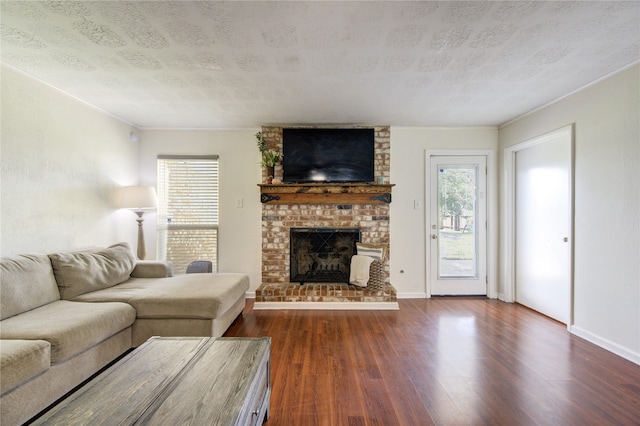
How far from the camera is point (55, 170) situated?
2637mm

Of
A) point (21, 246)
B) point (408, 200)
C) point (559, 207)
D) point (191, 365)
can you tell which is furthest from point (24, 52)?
point (559, 207)

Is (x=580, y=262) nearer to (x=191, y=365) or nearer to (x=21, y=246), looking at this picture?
(x=191, y=365)

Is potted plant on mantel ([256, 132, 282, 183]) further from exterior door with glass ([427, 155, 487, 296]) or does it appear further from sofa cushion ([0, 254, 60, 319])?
sofa cushion ([0, 254, 60, 319])

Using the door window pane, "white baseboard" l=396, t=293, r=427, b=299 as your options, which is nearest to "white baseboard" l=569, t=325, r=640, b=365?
the door window pane

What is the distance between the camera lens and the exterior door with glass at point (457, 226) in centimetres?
386

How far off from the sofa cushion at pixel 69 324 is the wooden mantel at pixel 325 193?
79.3 inches

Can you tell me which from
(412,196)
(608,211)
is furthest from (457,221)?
(608,211)

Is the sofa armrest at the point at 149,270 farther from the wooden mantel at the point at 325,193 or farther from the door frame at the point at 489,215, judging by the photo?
the door frame at the point at 489,215

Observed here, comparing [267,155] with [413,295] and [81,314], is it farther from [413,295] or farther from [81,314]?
[413,295]

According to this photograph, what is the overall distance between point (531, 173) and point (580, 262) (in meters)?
1.21

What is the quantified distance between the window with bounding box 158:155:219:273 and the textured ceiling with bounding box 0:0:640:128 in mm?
943

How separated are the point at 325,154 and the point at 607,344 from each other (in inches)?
131

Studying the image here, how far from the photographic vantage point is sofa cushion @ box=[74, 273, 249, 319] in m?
2.28

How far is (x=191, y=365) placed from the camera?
1349 millimetres
